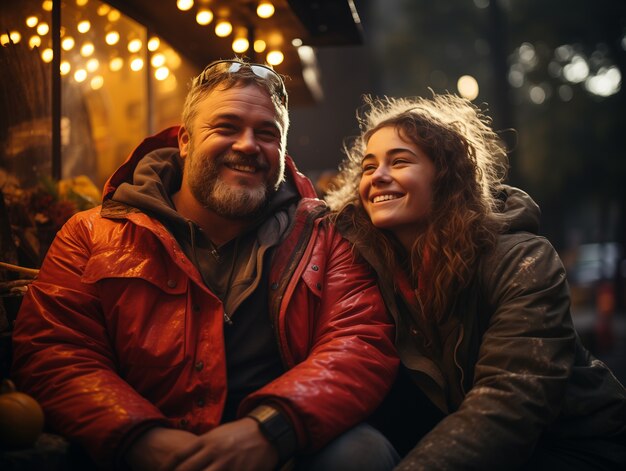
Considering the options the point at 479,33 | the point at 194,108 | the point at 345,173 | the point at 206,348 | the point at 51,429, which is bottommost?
the point at 51,429

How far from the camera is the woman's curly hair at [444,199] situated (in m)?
2.87

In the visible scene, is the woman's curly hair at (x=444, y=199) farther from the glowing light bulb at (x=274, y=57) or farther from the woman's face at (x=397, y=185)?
the glowing light bulb at (x=274, y=57)

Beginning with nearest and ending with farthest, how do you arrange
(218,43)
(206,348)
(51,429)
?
(51,429)
(206,348)
(218,43)

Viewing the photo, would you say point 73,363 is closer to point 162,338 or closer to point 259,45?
point 162,338

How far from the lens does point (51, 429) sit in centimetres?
242

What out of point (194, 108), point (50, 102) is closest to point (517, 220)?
point (194, 108)

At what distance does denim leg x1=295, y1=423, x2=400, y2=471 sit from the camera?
7.73 feet

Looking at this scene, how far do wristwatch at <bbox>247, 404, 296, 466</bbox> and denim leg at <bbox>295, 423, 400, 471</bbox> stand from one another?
0.39 ft

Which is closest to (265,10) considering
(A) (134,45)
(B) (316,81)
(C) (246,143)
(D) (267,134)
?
(A) (134,45)

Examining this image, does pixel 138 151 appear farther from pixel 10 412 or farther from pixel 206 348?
pixel 10 412

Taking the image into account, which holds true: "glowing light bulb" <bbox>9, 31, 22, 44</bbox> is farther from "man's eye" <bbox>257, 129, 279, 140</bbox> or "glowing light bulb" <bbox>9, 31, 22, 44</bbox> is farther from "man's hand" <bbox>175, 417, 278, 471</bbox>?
"man's hand" <bbox>175, 417, 278, 471</bbox>

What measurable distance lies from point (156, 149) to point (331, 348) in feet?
5.59

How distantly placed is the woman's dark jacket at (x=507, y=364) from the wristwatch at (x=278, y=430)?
17.7 inches

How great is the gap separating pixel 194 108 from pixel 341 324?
1527 millimetres
